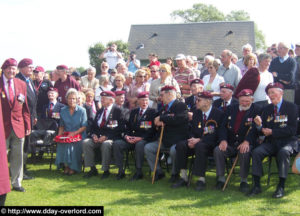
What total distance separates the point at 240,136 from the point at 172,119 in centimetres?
127

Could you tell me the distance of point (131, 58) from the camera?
12305mm

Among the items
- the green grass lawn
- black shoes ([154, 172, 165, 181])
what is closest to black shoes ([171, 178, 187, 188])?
the green grass lawn

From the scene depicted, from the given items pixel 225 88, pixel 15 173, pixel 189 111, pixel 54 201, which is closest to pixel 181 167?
pixel 189 111

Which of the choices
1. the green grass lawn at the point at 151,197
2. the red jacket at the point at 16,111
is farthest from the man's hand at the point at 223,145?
the red jacket at the point at 16,111

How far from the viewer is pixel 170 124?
6590 mm

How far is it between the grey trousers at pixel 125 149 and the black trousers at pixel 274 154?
2.20m

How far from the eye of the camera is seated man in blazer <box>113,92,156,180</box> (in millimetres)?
6816

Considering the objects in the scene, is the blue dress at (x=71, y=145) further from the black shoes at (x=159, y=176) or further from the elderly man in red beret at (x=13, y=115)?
the black shoes at (x=159, y=176)

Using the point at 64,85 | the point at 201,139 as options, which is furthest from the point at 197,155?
the point at 64,85

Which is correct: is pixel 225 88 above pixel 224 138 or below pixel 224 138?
above

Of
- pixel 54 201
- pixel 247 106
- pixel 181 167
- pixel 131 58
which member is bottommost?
pixel 54 201

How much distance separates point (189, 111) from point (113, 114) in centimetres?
159

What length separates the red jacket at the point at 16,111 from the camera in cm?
577

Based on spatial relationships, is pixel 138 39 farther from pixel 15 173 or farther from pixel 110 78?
pixel 15 173
